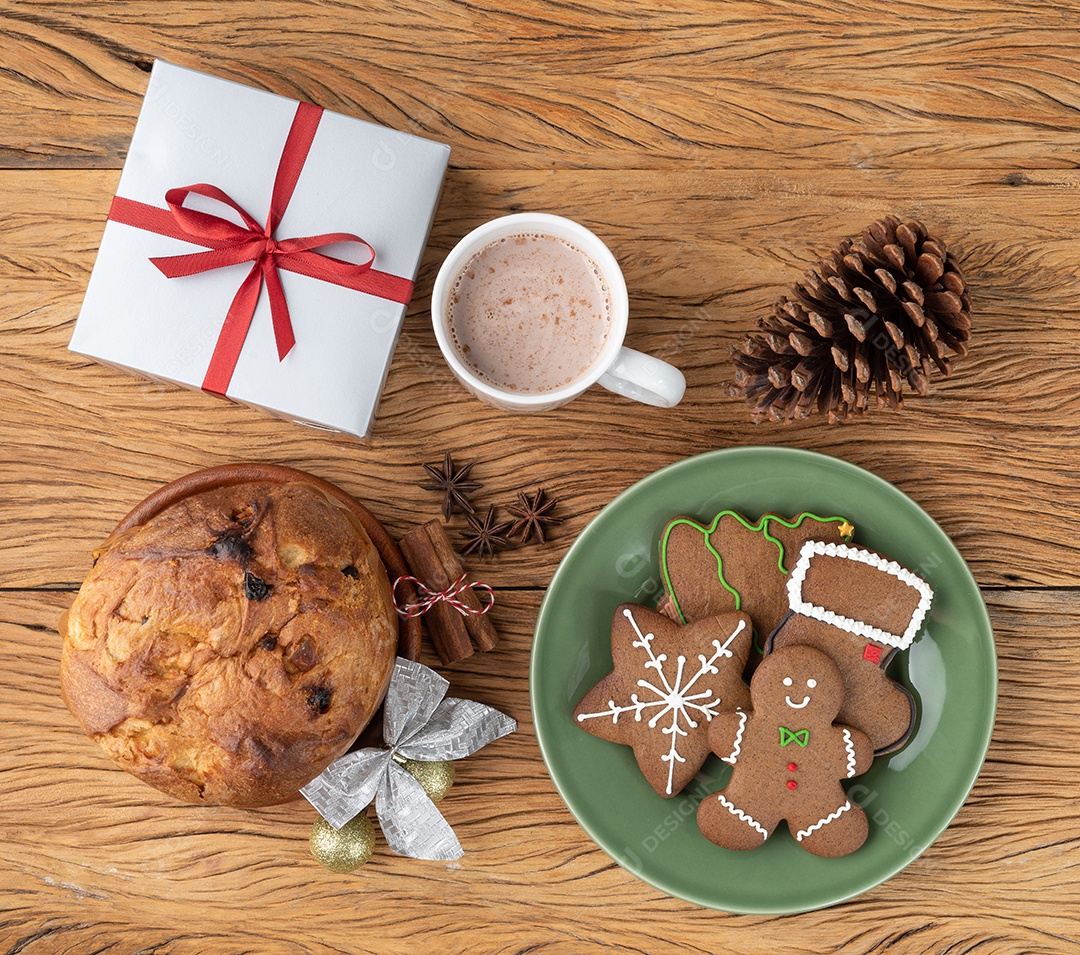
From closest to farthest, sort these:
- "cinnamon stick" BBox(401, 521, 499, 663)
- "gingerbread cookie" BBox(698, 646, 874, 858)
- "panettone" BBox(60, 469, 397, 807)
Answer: "panettone" BBox(60, 469, 397, 807) < "gingerbread cookie" BBox(698, 646, 874, 858) < "cinnamon stick" BBox(401, 521, 499, 663)

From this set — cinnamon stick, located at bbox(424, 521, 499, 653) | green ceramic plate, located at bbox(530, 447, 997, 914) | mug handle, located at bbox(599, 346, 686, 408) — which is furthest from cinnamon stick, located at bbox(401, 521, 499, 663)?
mug handle, located at bbox(599, 346, 686, 408)

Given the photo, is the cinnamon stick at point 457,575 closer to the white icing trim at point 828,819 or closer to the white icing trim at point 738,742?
the white icing trim at point 738,742

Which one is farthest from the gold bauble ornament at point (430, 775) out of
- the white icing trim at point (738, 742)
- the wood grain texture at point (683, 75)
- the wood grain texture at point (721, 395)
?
the wood grain texture at point (683, 75)

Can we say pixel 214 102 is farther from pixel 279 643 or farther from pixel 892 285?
pixel 892 285

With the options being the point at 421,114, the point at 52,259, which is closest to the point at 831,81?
the point at 421,114

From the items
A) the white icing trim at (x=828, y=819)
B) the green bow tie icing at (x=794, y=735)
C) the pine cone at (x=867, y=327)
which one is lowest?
→ the white icing trim at (x=828, y=819)

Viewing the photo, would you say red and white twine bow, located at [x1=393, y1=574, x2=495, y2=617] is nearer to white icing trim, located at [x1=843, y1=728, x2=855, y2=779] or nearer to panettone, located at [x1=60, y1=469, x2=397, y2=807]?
panettone, located at [x1=60, y1=469, x2=397, y2=807]
